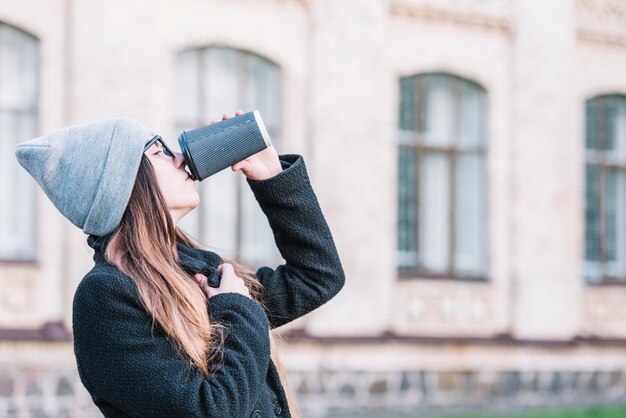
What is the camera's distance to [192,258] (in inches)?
124

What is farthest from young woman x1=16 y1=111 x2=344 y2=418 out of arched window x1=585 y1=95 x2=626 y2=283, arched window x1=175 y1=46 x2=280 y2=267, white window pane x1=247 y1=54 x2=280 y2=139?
arched window x1=585 y1=95 x2=626 y2=283

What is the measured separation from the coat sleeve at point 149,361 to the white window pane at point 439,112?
10188 mm

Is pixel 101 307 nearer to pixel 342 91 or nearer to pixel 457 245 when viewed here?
pixel 342 91

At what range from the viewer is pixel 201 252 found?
3.23 metres

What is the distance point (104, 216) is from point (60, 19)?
7962 millimetres

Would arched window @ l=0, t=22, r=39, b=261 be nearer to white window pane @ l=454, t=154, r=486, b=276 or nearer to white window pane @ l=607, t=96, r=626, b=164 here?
white window pane @ l=454, t=154, r=486, b=276

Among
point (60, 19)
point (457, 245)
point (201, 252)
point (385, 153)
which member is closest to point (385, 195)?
point (385, 153)

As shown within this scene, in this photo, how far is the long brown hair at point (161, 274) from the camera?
282 centimetres

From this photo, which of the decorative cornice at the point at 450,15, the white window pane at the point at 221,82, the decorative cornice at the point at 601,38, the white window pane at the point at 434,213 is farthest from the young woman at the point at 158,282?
the decorative cornice at the point at 601,38

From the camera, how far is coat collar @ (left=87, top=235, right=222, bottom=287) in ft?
9.98

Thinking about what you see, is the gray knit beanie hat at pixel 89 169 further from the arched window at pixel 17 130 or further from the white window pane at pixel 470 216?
the white window pane at pixel 470 216

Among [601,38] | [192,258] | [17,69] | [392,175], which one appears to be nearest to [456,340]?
[392,175]

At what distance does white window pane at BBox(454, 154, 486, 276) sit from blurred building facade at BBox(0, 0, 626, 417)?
0.02 meters

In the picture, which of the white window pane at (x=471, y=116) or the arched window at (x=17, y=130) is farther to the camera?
the white window pane at (x=471, y=116)
